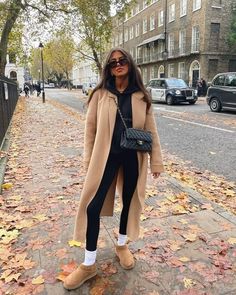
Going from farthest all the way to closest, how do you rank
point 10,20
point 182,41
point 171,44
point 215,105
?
point 171,44 → point 182,41 → point 10,20 → point 215,105

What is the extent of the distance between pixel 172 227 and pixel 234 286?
1066mm

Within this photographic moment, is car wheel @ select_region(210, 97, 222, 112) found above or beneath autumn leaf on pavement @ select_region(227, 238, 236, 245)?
above

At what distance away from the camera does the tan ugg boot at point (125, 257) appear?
9.08 ft

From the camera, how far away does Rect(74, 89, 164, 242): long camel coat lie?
2.51m

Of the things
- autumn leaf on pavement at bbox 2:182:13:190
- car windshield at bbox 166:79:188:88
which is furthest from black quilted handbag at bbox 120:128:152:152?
car windshield at bbox 166:79:188:88

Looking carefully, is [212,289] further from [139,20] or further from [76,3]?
[139,20]

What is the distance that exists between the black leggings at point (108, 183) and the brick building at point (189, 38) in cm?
2771

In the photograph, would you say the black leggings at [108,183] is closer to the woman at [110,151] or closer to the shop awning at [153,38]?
the woman at [110,151]

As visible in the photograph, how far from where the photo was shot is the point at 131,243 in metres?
3.20

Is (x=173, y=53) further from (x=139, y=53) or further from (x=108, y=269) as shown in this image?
(x=108, y=269)

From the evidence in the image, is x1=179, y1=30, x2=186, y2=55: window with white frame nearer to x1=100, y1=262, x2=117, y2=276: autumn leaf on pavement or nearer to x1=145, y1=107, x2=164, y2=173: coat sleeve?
x1=145, y1=107, x2=164, y2=173: coat sleeve

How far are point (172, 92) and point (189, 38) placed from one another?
1893 cm

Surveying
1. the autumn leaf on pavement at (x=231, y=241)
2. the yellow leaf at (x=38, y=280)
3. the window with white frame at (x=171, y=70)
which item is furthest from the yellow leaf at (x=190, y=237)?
the window with white frame at (x=171, y=70)

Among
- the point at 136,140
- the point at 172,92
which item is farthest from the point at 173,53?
the point at 136,140
